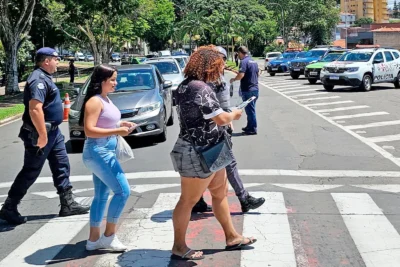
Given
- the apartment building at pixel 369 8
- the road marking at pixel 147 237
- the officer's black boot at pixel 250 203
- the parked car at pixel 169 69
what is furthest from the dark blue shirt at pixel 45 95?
the apartment building at pixel 369 8

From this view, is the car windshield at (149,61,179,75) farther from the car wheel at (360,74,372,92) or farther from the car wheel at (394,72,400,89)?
the car wheel at (394,72,400,89)

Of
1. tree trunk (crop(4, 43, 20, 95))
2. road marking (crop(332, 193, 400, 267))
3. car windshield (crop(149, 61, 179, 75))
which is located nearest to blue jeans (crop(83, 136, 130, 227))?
road marking (crop(332, 193, 400, 267))

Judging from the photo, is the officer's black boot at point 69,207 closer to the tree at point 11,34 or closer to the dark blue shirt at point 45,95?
the dark blue shirt at point 45,95

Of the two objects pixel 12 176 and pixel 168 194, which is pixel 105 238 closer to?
pixel 168 194

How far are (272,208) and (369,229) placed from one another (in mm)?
1168

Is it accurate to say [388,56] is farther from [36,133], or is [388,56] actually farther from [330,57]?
[36,133]

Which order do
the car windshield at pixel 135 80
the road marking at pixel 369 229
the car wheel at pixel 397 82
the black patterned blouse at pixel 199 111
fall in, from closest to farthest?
the black patterned blouse at pixel 199 111 < the road marking at pixel 369 229 < the car windshield at pixel 135 80 < the car wheel at pixel 397 82

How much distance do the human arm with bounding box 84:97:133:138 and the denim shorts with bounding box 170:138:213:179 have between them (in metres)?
0.56

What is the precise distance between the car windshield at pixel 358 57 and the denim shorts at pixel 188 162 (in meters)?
19.8

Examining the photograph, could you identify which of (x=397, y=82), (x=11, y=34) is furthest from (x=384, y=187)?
(x=11, y=34)

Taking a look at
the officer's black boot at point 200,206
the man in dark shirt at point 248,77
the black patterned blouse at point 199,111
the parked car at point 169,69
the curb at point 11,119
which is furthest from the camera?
the parked car at point 169,69

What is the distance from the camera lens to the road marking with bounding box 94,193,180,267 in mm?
4844

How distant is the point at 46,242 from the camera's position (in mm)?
5480

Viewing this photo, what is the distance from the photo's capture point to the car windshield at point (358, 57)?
2306 cm
